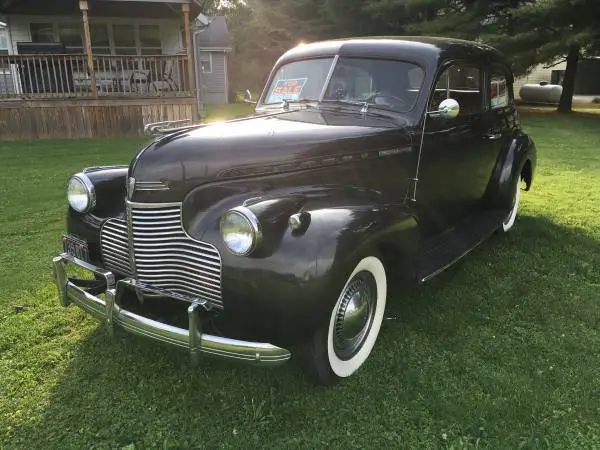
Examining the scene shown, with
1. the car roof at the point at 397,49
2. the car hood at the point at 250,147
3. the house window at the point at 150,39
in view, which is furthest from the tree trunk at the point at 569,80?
the car hood at the point at 250,147

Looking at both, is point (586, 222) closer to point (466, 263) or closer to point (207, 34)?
point (466, 263)

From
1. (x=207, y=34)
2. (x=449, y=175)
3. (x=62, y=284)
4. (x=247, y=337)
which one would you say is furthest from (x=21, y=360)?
(x=207, y=34)

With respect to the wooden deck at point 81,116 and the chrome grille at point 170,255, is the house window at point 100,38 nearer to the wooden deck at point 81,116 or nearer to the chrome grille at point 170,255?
the wooden deck at point 81,116

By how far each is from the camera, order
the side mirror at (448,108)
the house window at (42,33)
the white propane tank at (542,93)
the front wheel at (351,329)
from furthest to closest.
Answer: the white propane tank at (542,93) → the house window at (42,33) → the side mirror at (448,108) → the front wheel at (351,329)

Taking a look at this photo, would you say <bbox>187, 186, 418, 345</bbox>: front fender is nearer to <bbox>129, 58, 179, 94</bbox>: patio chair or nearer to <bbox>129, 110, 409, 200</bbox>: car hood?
<bbox>129, 110, 409, 200</bbox>: car hood

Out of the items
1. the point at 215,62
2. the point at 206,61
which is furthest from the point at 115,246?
the point at 215,62

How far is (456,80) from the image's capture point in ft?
13.2

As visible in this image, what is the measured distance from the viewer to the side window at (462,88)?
3776mm

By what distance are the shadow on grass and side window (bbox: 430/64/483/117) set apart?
1589 millimetres

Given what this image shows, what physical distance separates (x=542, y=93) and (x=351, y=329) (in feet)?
73.7

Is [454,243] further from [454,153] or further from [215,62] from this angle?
[215,62]

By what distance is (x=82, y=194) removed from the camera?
10.3ft

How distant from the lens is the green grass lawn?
246 centimetres

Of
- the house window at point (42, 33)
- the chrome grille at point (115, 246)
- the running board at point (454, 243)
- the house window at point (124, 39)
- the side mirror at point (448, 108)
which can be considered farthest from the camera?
the house window at point (124, 39)
